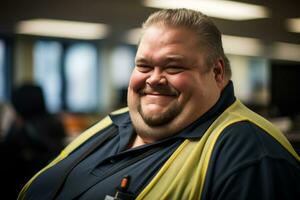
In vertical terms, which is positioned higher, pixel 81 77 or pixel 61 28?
pixel 61 28

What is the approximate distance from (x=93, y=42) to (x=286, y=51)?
13.8 feet

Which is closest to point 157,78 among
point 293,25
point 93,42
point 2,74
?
point 293,25

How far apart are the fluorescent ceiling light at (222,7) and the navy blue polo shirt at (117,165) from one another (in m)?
4.61

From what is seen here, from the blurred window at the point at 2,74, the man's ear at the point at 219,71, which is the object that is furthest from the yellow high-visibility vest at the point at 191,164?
the blurred window at the point at 2,74

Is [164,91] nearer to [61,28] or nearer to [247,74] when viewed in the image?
[61,28]

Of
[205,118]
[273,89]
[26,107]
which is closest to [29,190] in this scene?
[205,118]

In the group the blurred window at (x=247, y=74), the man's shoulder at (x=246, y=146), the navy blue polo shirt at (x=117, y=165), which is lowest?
the blurred window at (x=247, y=74)

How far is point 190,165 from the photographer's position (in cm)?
136

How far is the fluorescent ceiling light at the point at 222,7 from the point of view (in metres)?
6.24

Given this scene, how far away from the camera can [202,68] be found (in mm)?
1516

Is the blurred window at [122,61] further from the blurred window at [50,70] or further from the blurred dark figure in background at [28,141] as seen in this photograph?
the blurred dark figure in background at [28,141]

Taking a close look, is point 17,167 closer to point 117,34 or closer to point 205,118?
point 205,118

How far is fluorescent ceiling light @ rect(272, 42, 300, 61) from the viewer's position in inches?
384

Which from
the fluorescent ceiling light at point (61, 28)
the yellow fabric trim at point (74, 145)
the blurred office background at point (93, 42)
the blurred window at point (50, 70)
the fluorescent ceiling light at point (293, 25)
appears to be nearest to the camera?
the yellow fabric trim at point (74, 145)
